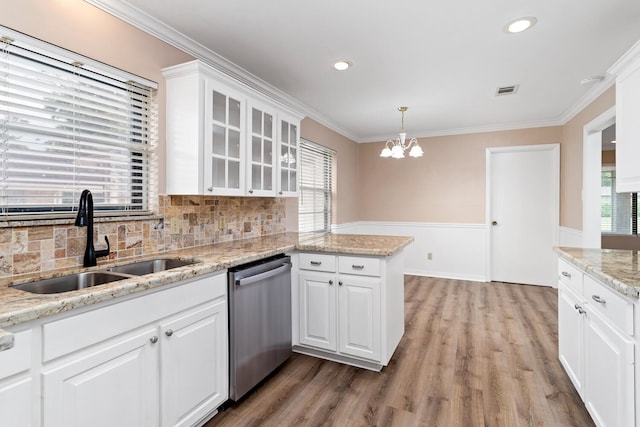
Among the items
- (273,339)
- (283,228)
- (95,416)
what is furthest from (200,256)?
(283,228)

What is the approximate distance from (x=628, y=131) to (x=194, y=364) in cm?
261

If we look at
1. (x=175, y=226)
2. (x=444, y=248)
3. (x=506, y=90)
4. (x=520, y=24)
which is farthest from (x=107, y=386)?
(x=444, y=248)

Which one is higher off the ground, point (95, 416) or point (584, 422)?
point (95, 416)

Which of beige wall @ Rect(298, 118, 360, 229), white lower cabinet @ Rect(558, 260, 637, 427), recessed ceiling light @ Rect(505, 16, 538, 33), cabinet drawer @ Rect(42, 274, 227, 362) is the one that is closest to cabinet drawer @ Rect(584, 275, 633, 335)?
white lower cabinet @ Rect(558, 260, 637, 427)

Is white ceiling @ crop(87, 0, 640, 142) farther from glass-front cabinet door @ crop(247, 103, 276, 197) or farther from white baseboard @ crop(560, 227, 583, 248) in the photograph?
white baseboard @ crop(560, 227, 583, 248)

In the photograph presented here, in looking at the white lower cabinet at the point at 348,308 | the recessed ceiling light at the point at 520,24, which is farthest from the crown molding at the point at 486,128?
the white lower cabinet at the point at 348,308

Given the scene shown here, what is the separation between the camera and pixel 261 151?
2703mm

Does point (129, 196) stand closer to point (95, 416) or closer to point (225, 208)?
point (225, 208)

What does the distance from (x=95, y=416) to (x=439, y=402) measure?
71.4 inches

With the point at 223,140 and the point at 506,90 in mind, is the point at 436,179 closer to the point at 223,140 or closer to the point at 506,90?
the point at 506,90

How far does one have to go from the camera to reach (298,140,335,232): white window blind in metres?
4.23

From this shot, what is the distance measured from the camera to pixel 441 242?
17.3 ft

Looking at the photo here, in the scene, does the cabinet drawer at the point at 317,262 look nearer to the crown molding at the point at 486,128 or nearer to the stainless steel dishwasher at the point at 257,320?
the stainless steel dishwasher at the point at 257,320

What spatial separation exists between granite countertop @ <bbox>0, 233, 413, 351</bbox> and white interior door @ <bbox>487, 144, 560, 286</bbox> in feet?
9.55
